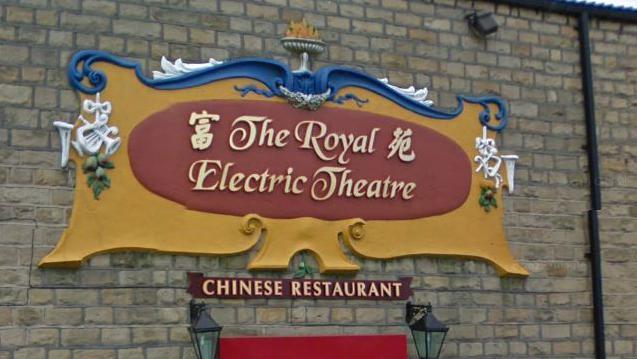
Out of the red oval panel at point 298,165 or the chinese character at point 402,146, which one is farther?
the chinese character at point 402,146

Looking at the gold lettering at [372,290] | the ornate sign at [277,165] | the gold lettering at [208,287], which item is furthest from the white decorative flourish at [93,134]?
the gold lettering at [372,290]

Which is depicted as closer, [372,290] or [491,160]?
[372,290]

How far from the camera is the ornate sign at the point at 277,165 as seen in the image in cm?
739

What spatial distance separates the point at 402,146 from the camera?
852 cm

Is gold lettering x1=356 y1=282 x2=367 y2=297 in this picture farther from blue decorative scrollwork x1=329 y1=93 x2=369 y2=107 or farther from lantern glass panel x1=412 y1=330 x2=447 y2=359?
blue decorative scrollwork x1=329 y1=93 x2=369 y2=107

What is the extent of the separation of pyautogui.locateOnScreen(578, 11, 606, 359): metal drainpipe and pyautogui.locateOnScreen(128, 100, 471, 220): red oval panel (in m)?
1.39

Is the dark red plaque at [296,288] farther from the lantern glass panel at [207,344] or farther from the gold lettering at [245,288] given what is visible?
the lantern glass panel at [207,344]

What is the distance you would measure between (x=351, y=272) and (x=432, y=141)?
143cm

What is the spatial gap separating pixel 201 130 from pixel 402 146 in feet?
5.90

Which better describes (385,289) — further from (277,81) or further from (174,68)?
(174,68)

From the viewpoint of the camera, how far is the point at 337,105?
834cm

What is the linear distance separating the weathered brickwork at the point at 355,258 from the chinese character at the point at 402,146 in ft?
1.53

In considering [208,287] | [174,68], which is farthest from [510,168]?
[174,68]

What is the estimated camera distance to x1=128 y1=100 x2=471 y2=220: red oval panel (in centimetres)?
762
